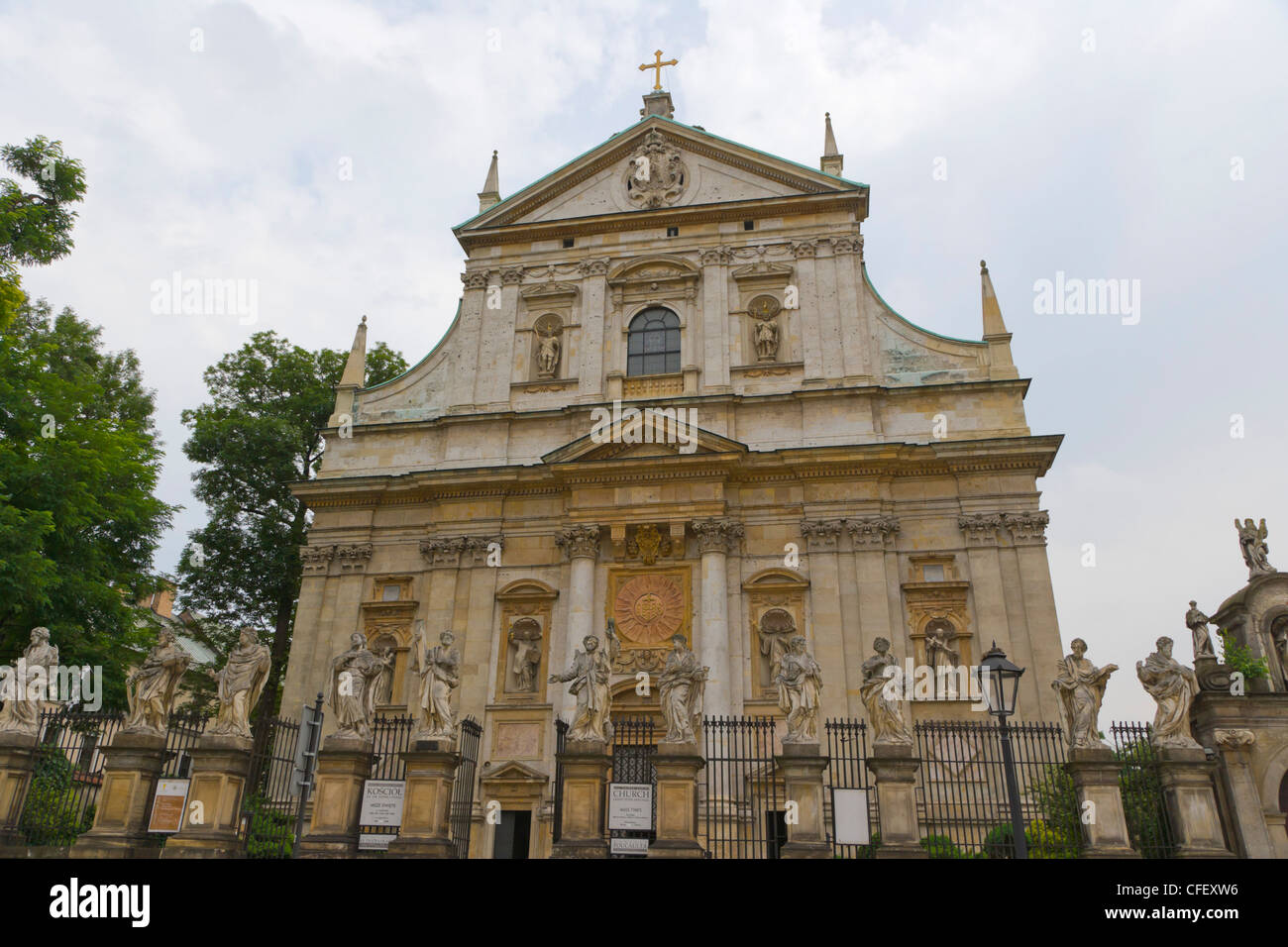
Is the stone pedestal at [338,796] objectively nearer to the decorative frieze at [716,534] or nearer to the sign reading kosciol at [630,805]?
the sign reading kosciol at [630,805]

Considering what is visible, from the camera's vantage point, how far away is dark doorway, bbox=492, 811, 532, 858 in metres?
18.4

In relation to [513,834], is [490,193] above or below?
above

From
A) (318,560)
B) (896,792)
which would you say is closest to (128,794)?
(896,792)

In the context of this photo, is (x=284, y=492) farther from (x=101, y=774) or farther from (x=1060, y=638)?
(x=1060, y=638)

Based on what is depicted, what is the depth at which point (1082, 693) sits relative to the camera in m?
12.3

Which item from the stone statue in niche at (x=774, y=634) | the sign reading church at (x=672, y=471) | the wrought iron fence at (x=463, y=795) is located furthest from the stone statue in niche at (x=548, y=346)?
the wrought iron fence at (x=463, y=795)

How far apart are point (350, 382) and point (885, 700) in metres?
17.1

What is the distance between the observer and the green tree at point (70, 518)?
1576cm

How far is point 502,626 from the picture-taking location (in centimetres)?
2073

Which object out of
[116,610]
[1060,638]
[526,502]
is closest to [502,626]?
[526,502]

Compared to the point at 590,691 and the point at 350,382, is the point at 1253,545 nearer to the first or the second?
the point at 590,691

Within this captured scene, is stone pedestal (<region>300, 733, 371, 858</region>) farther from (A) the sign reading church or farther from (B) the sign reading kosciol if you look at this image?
(A) the sign reading church

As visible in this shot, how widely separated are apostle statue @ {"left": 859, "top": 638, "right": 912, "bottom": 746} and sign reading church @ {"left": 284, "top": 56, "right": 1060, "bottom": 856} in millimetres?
5240
